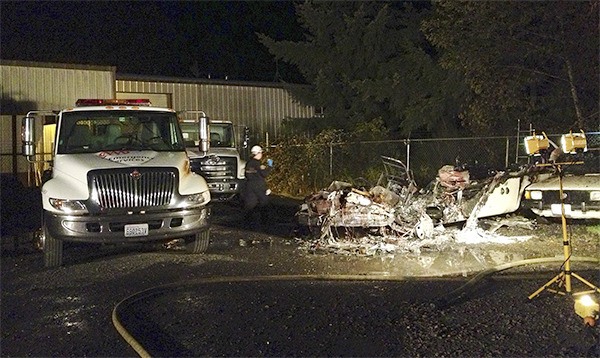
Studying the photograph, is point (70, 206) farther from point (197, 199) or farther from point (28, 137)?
point (197, 199)

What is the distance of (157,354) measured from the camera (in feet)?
19.7

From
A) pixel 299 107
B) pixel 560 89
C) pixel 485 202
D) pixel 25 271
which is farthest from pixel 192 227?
pixel 299 107

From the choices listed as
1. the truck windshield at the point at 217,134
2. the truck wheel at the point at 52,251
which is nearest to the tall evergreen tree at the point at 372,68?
the truck windshield at the point at 217,134

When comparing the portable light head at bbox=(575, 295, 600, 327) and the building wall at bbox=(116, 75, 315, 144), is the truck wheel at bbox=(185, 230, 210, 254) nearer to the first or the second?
the portable light head at bbox=(575, 295, 600, 327)

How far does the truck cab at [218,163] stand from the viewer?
16891 mm

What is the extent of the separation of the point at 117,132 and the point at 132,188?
1.39 meters

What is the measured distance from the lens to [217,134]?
17969 millimetres

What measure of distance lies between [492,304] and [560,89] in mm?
13913

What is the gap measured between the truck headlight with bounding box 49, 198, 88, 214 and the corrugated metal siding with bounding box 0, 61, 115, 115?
14781 millimetres

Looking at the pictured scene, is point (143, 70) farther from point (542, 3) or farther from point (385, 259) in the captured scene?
point (385, 259)

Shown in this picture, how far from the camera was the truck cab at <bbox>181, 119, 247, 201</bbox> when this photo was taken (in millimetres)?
16891

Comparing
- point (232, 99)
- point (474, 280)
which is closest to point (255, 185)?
point (474, 280)

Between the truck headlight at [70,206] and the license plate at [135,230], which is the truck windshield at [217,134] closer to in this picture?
the license plate at [135,230]

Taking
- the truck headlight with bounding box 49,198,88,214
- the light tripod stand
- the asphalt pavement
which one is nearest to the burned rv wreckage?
the asphalt pavement
